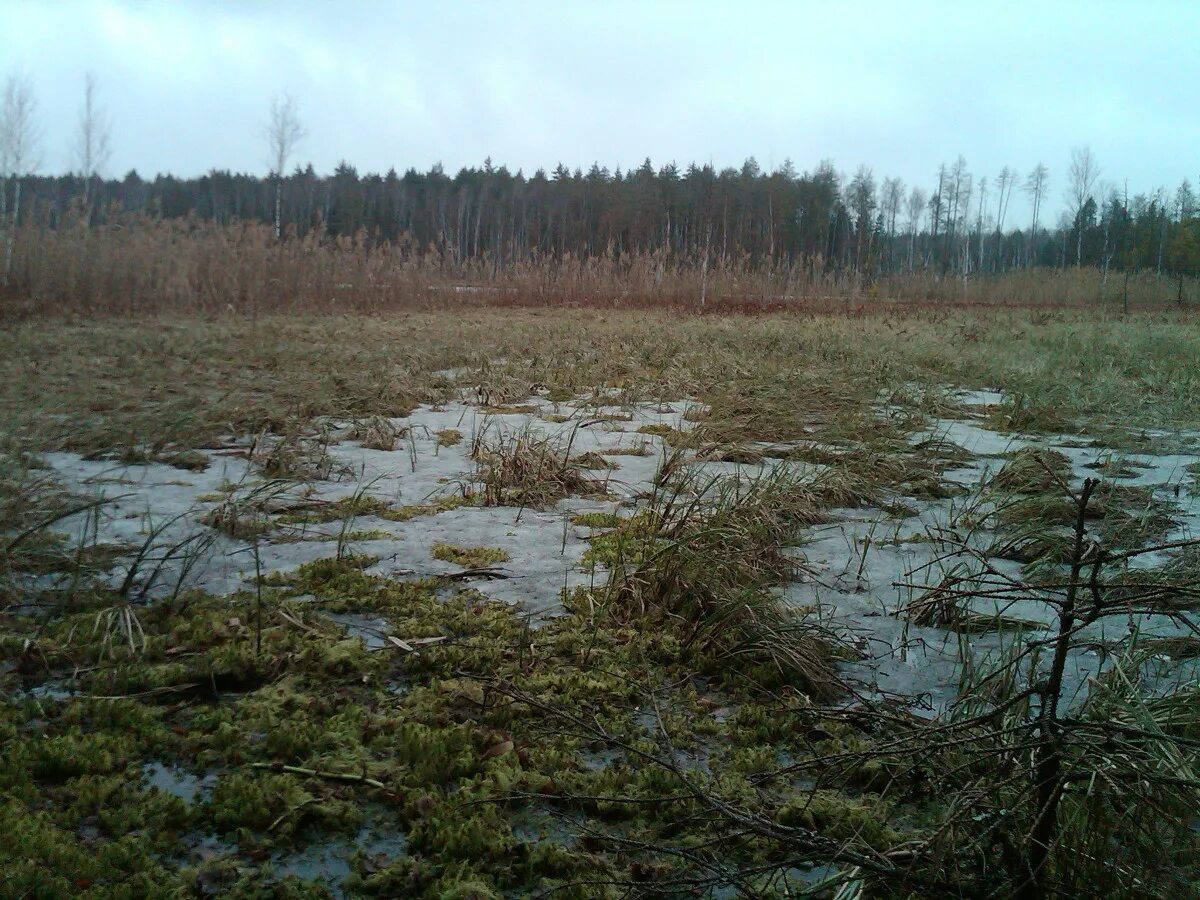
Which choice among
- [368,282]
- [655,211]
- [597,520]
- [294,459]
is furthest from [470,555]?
[655,211]

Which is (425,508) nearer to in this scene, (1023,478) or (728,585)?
(728,585)

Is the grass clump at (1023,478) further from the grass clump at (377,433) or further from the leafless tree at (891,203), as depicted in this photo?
the leafless tree at (891,203)

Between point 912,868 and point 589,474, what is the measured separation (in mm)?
2898

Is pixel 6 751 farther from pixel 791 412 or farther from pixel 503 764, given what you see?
pixel 791 412

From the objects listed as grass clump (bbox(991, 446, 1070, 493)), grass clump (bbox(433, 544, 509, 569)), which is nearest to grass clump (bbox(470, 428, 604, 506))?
grass clump (bbox(433, 544, 509, 569))

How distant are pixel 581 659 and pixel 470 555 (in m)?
0.84

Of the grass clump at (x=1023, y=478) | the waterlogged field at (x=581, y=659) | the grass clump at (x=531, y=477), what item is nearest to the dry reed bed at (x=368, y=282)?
the waterlogged field at (x=581, y=659)

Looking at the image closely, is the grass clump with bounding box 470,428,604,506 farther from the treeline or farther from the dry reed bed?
the treeline

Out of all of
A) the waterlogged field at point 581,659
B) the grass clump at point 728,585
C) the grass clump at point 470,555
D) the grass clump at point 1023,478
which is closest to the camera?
the waterlogged field at point 581,659

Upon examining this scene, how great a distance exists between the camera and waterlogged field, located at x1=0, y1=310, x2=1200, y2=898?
116 cm

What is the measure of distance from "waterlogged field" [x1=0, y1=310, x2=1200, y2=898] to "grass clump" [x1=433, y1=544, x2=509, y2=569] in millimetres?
14

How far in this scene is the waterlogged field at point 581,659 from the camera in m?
1.16

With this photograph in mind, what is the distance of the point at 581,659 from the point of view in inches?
78.7

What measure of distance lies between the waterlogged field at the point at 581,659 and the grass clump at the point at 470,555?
0.05 feet
